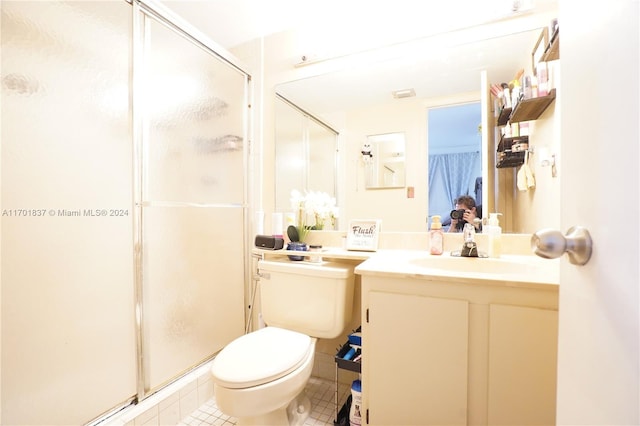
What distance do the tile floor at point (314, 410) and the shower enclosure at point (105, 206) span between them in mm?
230

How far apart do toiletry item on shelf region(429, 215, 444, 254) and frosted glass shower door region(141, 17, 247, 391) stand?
120cm

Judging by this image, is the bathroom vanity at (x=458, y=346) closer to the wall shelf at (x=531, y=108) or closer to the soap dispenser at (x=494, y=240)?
the soap dispenser at (x=494, y=240)

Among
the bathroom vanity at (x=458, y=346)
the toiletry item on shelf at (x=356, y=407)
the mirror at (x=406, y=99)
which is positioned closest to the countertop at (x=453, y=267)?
the bathroom vanity at (x=458, y=346)

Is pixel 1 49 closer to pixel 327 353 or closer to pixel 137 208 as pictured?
pixel 137 208

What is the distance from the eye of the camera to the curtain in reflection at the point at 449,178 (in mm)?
1402

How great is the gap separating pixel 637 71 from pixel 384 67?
1.42m

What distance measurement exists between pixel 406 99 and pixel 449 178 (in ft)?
1.64

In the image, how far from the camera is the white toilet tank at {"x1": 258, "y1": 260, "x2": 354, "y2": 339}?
1336 mm

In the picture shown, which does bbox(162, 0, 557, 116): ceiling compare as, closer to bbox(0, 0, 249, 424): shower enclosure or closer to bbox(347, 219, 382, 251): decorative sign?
bbox(0, 0, 249, 424): shower enclosure

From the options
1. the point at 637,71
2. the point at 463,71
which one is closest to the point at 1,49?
the point at 637,71

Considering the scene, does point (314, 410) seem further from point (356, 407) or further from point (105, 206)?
point (105, 206)

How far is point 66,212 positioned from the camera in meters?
1.06

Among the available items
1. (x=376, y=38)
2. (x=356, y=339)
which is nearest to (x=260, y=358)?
(x=356, y=339)

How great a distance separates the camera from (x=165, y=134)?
142 cm
